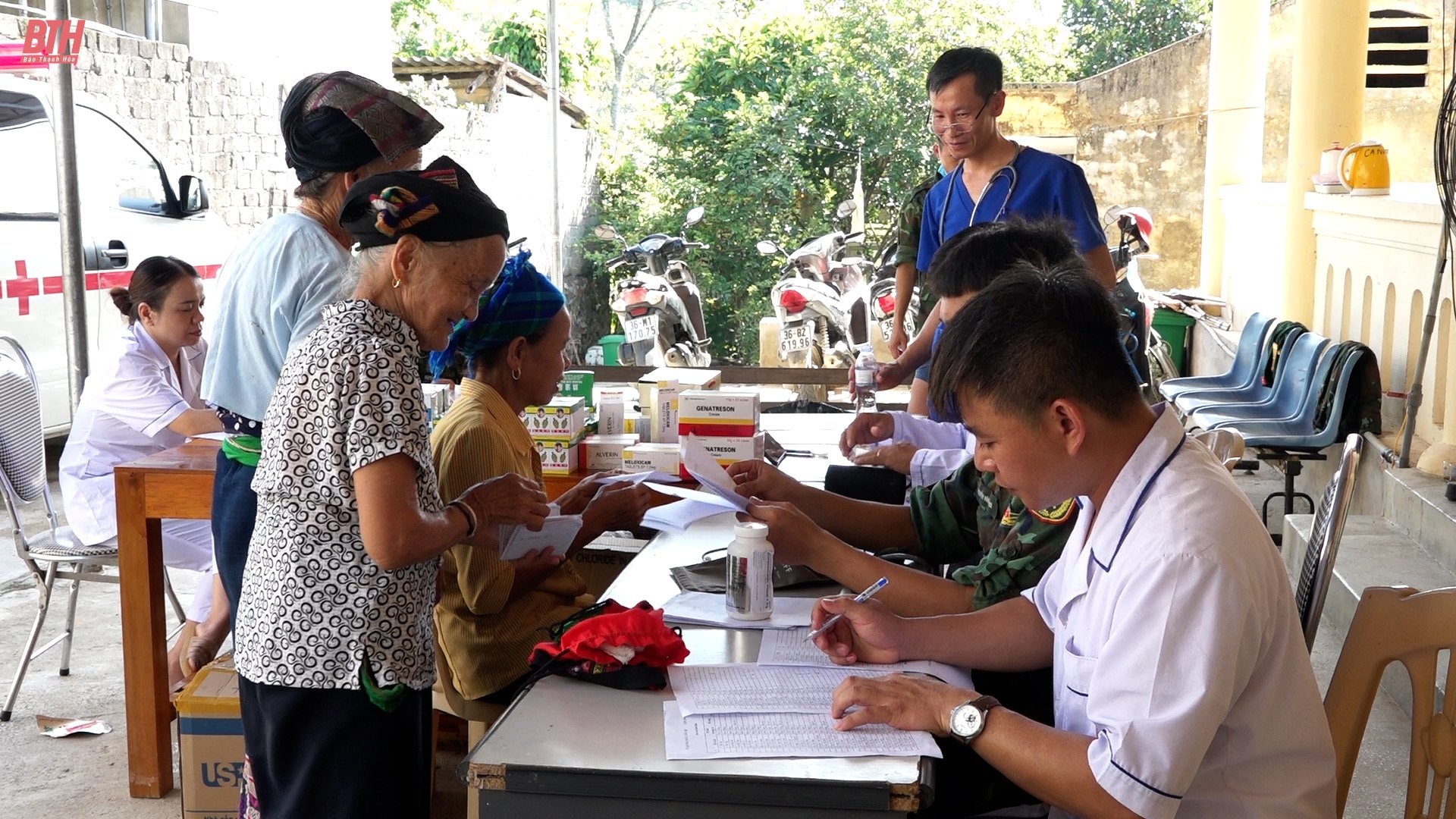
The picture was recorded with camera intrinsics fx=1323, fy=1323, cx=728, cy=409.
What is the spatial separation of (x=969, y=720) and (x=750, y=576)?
22.9 inches

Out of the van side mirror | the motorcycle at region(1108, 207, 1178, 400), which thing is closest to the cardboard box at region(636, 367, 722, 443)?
the van side mirror

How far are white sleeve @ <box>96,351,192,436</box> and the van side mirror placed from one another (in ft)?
11.9

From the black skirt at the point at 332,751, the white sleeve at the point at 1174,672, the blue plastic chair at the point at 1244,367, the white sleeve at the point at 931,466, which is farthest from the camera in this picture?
the blue plastic chair at the point at 1244,367

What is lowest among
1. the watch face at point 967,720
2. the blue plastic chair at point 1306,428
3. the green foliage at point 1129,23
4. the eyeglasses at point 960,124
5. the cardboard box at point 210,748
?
the cardboard box at point 210,748

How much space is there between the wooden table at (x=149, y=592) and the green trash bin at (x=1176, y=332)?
320 inches

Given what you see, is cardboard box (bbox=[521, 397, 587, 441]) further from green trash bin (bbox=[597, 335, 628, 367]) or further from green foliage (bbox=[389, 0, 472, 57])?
green foliage (bbox=[389, 0, 472, 57])

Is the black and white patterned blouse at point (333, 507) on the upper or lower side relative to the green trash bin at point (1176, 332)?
upper

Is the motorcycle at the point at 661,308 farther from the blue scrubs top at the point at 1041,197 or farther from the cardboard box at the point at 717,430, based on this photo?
the cardboard box at the point at 717,430

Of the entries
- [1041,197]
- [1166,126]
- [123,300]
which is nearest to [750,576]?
[1041,197]

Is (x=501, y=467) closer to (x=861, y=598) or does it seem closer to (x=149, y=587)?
(x=861, y=598)

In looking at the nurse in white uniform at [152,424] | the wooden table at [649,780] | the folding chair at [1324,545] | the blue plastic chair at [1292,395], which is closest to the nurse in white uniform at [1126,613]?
the wooden table at [649,780]

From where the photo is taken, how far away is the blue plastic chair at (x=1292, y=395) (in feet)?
18.3

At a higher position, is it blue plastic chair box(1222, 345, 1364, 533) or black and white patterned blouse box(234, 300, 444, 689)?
black and white patterned blouse box(234, 300, 444, 689)

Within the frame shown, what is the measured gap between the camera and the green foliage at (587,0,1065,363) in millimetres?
15602
